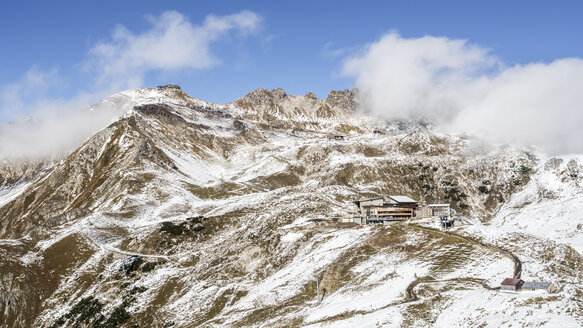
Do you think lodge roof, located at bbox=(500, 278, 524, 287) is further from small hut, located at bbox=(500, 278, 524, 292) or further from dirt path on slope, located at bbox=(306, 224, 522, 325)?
dirt path on slope, located at bbox=(306, 224, 522, 325)

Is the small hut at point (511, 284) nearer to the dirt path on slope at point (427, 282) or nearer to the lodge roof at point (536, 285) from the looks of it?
the lodge roof at point (536, 285)

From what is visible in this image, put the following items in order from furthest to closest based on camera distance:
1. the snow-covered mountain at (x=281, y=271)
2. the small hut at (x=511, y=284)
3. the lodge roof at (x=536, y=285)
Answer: the snow-covered mountain at (x=281, y=271), the small hut at (x=511, y=284), the lodge roof at (x=536, y=285)

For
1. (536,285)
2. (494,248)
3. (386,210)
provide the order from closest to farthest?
(536,285)
(494,248)
(386,210)

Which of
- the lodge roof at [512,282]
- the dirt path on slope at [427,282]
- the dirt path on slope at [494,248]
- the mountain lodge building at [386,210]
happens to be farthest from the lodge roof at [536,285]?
the mountain lodge building at [386,210]

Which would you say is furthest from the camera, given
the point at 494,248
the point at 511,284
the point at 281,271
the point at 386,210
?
the point at 386,210

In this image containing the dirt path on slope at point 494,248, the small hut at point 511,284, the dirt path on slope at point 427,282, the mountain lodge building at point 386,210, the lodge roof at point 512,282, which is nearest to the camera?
the small hut at point 511,284

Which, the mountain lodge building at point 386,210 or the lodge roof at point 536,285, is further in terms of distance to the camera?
the mountain lodge building at point 386,210

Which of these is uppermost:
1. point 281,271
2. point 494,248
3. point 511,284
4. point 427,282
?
point 494,248

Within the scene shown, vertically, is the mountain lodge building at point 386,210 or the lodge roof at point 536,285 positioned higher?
the mountain lodge building at point 386,210

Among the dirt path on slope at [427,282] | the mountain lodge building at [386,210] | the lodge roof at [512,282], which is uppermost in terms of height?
the mountain lodge building at [386,210]

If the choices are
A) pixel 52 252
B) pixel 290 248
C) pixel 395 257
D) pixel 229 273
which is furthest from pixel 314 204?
pixel 52 252

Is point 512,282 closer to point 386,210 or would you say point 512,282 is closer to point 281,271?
point 281,271

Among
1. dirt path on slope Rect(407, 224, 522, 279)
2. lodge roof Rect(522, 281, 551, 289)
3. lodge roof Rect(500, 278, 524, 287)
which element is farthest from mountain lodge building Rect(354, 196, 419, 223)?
lodge roof Rect(522, 281, 551, 289)

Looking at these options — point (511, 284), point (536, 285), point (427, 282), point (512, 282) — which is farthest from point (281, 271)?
point (536, 285)
